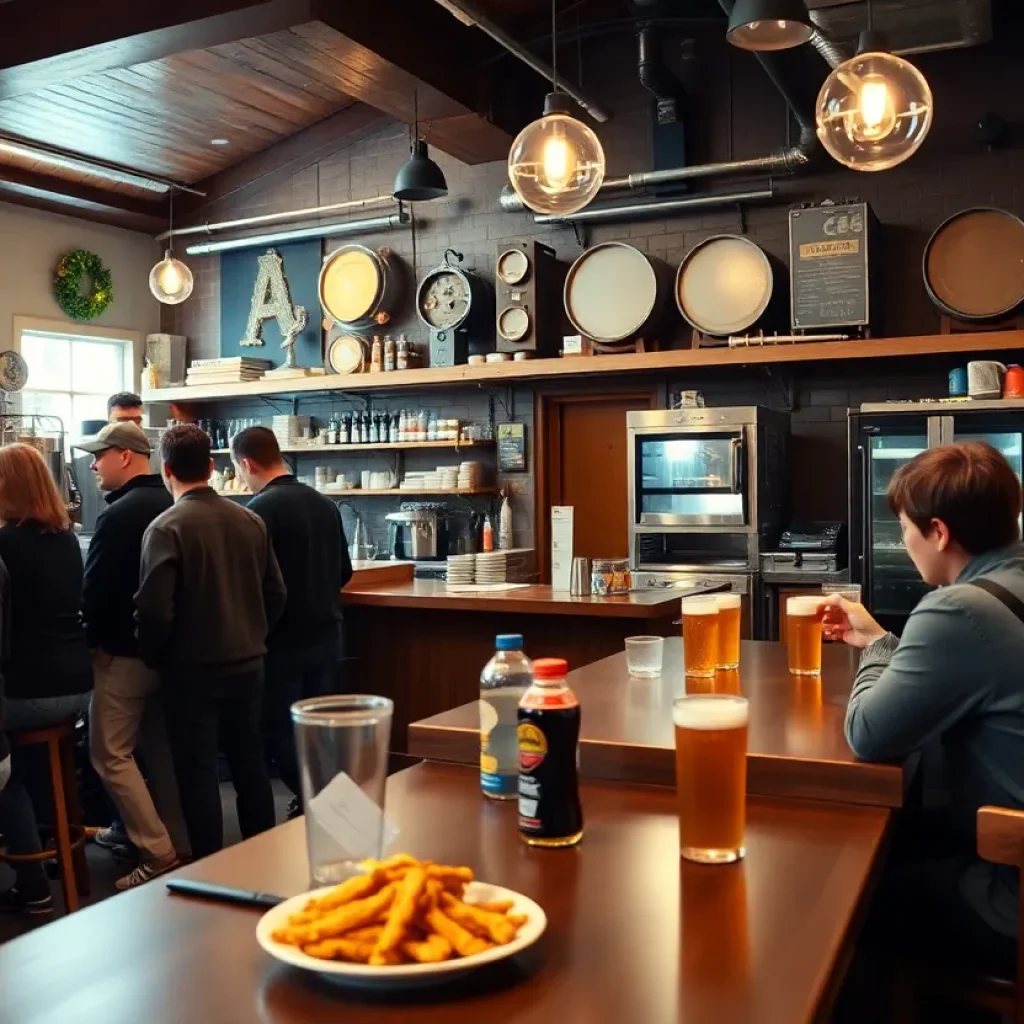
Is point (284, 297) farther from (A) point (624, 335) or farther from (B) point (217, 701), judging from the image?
(B) point (217, 701)

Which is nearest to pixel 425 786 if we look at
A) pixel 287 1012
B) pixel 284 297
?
pixel 287 1012

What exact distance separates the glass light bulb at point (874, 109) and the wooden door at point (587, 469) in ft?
13.2

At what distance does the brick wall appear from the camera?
6.39 metres

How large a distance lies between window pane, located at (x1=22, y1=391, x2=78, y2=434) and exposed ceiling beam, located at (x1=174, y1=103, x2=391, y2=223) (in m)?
1.72

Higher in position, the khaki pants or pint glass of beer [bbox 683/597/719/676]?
pint glass of beer [bbox 683/597/719/676]

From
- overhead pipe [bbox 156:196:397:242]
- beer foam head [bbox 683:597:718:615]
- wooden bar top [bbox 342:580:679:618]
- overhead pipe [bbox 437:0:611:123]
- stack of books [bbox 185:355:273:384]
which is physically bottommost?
wooden bar top [bbox 342:580:679:618]

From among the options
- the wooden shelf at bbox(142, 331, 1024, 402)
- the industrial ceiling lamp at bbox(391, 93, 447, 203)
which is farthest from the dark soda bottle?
the wooden shelf at bbox(142, 331, 1024, 402)

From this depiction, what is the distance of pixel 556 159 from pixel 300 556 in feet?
5.58

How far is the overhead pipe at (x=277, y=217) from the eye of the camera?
26.5 feet

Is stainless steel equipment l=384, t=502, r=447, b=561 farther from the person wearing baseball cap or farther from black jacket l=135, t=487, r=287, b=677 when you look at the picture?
black jacket l=135, t=487, r=287, b=677

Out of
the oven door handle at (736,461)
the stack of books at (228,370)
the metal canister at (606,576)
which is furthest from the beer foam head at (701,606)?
the stack of books at (228,370)

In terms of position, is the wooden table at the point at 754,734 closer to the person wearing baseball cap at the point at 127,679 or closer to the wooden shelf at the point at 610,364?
the person wearing baseball cap at the point at 127,679

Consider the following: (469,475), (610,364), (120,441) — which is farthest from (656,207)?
(120,441)

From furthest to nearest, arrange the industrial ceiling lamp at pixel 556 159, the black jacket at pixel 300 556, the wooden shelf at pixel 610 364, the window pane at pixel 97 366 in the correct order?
the window pane at pixel 97 366, the wooden shelf at pixel 610 364, the black jacket at pixel 300 556, the industrial ceiling lamp at pixel 556 159
